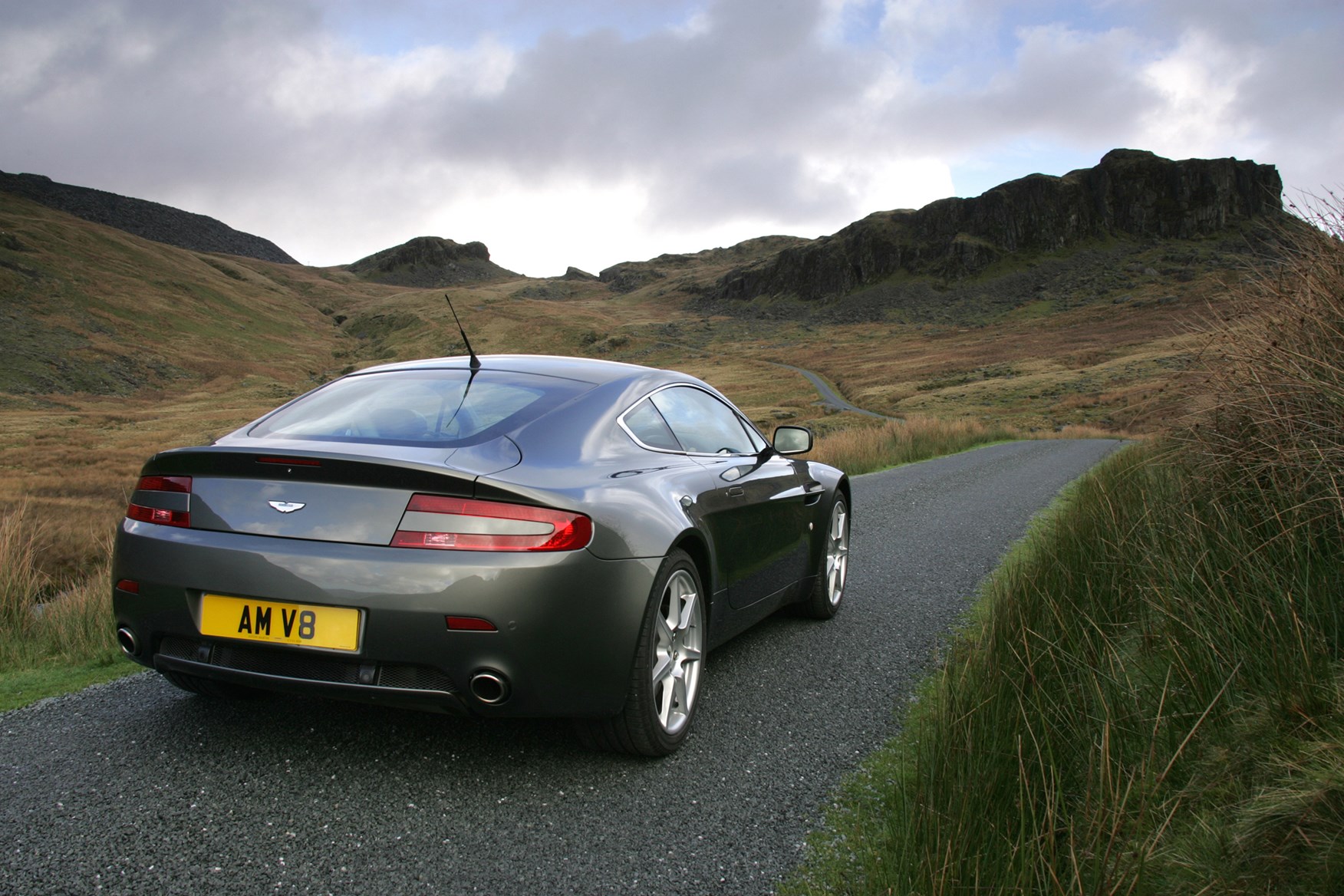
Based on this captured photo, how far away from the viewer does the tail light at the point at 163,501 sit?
294 centimetres

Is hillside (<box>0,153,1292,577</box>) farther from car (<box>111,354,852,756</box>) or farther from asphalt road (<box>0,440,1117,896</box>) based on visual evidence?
car (<box>111,354,852,756</box>)

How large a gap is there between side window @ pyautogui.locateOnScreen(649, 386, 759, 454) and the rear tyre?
2.06 m

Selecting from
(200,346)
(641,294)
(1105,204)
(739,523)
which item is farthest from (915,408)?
(641,294)

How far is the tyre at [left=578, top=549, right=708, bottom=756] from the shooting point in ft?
9.73

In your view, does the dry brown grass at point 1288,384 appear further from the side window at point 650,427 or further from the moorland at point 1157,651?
the side window at point 650,427

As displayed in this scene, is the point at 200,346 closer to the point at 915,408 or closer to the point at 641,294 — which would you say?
the point at 915,408

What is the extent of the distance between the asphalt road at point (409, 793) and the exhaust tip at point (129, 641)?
1.22 ft

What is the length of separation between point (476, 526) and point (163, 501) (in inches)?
47.3

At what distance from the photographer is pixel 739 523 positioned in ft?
12.9

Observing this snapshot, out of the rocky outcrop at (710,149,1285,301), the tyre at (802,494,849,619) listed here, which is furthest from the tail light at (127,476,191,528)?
the rocky outcrop at (710,149,1285,301)

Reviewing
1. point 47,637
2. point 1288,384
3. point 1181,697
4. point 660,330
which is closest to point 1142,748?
point 1181,697

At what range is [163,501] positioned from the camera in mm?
2986

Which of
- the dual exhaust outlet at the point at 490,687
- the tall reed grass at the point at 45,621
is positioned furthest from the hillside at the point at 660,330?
the tall reed grass at the point at 45,621

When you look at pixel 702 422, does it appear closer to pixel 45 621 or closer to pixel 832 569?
pixel 832 569
